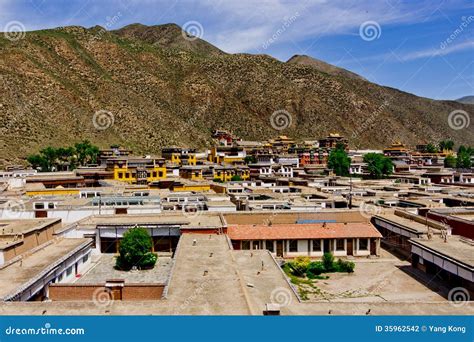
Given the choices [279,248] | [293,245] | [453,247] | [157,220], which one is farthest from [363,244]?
[157,220]

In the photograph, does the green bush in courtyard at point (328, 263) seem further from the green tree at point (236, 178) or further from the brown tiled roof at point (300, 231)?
the green tree at point (236, 178)

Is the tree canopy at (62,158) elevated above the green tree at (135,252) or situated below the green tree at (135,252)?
above

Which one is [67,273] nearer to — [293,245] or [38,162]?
[293,245]

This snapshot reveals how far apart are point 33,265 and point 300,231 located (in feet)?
59.7

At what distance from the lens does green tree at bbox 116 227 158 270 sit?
28844mm

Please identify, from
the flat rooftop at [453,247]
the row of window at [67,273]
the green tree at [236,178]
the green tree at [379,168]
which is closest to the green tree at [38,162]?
the green tree at [236,178]

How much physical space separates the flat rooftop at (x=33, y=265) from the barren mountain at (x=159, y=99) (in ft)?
224

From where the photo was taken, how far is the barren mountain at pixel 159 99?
106 m

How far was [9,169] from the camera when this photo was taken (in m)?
76.4

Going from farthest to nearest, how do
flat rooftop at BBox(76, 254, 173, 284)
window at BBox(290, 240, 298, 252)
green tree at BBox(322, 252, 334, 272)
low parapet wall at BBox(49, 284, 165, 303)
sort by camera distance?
window at BBox(290, 240, 298, 252) < green tree at BBox(322, 252, 334, 272) < flat rooftop at BBox(76, 254, 173, 284) < low parapet wall at BBox(49, 284, 165, 303)

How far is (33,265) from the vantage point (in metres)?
22.3

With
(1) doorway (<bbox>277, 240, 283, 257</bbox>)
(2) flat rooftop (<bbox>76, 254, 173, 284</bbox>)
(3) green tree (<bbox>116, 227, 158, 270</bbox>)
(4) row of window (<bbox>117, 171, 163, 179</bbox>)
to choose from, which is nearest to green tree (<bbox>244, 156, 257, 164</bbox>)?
(4) row of window (<bbox>117, 171, 163, 179</bbox>)

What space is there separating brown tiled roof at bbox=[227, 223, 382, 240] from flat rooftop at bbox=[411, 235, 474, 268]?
4956mm

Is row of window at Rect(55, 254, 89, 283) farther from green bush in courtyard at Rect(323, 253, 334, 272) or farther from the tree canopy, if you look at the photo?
the tree canopy
